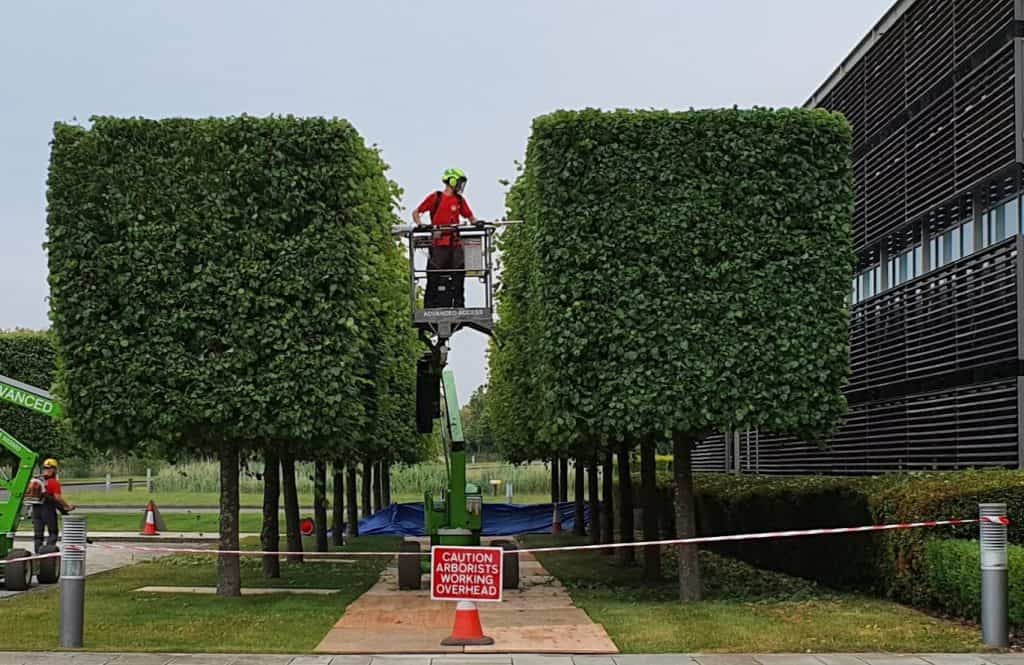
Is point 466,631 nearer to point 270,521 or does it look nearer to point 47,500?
point 270,521

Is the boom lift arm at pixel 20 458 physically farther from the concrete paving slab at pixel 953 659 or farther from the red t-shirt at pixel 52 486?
the concrete paving slab at pixel 953 659

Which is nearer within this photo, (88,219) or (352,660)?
(352,660)

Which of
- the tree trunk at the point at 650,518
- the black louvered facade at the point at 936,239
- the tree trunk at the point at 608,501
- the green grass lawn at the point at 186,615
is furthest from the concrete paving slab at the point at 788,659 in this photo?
the tree trunk at the point at 608,501

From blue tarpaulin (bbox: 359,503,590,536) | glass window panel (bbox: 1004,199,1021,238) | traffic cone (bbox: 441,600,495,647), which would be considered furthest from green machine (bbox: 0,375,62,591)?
blue tarpaulin (bbox: 359,503,590,536)

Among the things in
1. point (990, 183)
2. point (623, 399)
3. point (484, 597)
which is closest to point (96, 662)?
point (484, 597)

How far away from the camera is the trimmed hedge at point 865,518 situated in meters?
13.8

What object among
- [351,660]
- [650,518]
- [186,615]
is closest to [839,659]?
[351,660]

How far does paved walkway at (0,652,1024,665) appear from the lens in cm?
1112

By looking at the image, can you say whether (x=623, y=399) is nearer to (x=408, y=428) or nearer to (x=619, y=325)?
(x=619, y=325)

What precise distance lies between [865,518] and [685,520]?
2.18 metres

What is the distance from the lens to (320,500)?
2328 centimetres

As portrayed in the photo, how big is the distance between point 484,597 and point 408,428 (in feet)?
48.2

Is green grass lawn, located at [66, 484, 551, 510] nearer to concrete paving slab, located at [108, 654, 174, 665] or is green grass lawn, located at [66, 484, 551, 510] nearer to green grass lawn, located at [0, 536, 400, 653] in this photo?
green grass lawn, located at [0, 536, 400, 653]

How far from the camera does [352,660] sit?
37.3 ft
